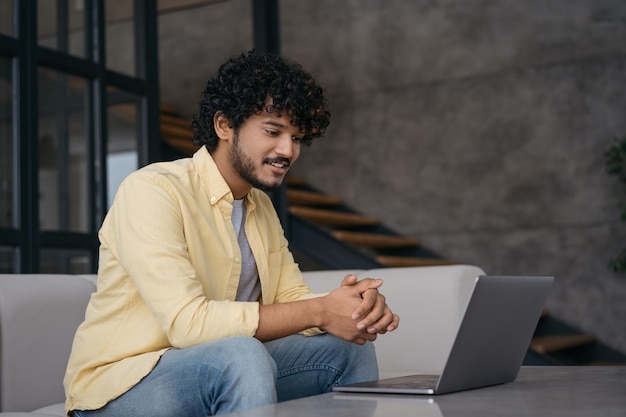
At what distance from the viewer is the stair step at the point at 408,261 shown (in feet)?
16.3

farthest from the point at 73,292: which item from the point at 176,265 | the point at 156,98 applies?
the point at 156,98

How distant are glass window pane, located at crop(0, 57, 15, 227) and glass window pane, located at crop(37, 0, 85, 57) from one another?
0.24 metres

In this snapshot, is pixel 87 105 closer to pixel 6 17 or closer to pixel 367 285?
pixel 6 17

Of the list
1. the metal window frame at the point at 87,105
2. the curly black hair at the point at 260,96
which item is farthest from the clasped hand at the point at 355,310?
the metal window frame at the point at 87,105

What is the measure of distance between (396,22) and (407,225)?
133cm

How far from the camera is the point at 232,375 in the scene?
150cm

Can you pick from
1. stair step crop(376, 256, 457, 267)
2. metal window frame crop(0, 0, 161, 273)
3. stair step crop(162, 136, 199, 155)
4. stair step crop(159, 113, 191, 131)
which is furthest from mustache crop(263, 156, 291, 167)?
stair step crop(159, 113, 191, 131)

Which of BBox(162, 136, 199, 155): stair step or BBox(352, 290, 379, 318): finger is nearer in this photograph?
BBox(352, 290, 379, 318): finger

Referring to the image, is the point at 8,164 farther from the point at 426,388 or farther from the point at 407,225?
the point at 407,225

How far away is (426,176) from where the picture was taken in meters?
5.48

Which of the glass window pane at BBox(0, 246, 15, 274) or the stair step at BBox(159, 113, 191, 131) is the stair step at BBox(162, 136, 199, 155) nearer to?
the stair step at BBox(159, 113, 191, 131)

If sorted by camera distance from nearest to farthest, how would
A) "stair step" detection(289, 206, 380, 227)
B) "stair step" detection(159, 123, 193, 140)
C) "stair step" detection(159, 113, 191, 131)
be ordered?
A: "stair step" detection(289, 206, 380, 227) → "stair step" detection(159, 123, 193, 140) → "stair step" detection(159, 113, 191, 131)

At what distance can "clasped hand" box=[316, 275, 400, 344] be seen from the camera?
1.67m

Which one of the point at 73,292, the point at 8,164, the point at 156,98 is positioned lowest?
the point at 73,292
